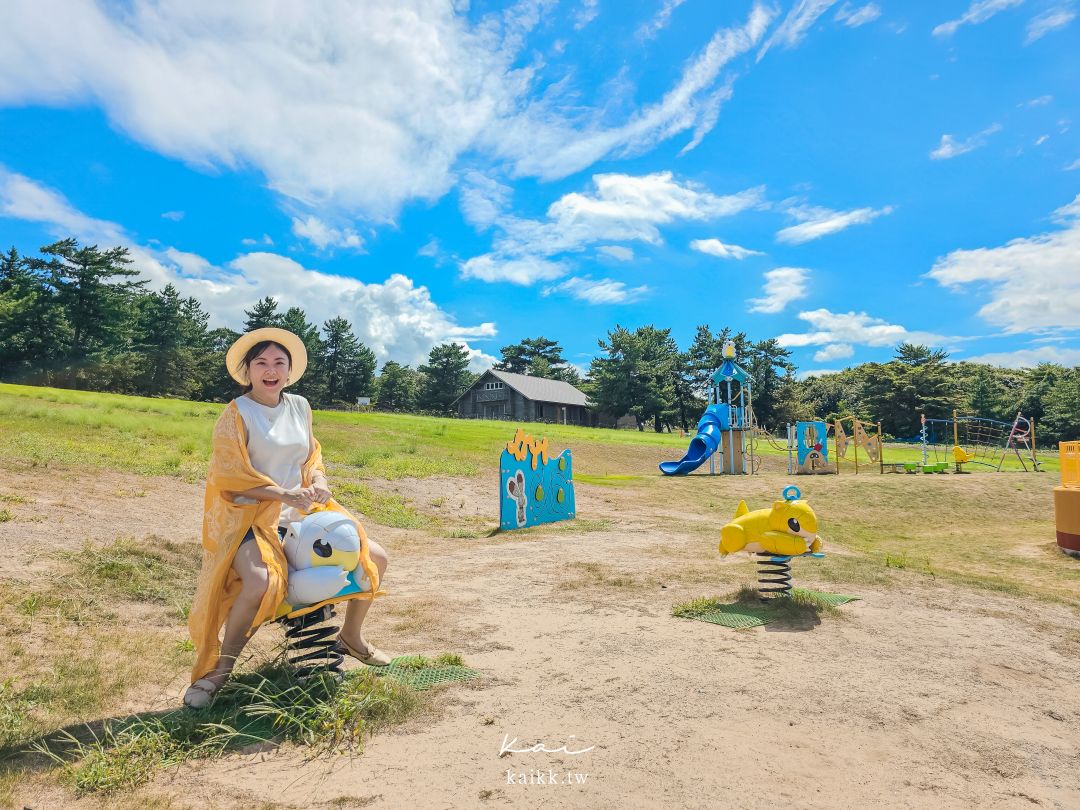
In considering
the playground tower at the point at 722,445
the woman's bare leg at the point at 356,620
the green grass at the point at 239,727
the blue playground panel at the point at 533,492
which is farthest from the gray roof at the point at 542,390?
the green grass at the point at 239,727

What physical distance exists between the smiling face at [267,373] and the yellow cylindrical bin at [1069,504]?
12853 millimetres

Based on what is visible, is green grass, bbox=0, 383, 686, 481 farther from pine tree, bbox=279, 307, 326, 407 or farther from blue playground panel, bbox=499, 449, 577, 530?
pine tree, bbox=279, 307, 326, 407

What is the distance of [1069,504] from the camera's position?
11031mm

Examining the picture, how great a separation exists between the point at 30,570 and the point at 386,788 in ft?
15.2

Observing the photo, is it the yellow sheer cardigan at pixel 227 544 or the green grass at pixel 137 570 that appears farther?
the green grass at pixel 137 570

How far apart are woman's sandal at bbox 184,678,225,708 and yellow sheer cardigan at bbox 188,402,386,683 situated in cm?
6

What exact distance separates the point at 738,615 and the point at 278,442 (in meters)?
4.07

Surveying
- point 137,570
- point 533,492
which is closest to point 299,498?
point 137,570

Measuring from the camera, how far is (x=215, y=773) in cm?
276

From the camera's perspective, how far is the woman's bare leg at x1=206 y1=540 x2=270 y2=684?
10.6ft

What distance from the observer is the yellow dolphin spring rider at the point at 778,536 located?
19.5ft

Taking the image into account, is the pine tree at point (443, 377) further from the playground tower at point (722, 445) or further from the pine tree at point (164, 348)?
the playground tower at point (722, 445)

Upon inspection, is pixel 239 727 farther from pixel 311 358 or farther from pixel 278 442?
pixel 311 358

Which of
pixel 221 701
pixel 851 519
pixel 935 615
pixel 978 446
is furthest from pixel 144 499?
pixel 978 446
